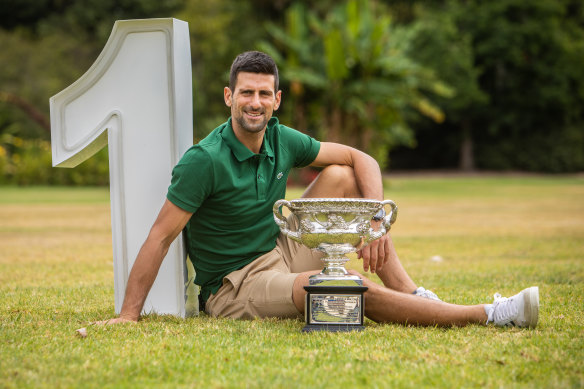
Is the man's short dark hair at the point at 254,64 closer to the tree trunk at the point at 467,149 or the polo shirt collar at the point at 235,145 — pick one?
the polo shirt collar at the point at 235,145

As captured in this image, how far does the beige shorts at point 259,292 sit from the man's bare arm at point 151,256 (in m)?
0.43

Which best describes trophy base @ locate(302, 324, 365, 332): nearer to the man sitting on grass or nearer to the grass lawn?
the grass lawn

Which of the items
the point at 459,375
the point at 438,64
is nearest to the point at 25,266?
the point at 459,375

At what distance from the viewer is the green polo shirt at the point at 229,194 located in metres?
3.51

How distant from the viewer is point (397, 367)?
274 centimetres

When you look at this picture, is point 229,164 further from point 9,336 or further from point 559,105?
point 559,105

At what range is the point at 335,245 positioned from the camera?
343cm

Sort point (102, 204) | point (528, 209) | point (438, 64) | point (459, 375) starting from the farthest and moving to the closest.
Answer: point (438, 64) → point (102, 204) → point (528, 209) → point (459, 375)

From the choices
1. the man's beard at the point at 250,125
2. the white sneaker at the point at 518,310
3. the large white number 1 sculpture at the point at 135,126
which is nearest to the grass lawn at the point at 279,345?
the white sneaker at the point at 518,310

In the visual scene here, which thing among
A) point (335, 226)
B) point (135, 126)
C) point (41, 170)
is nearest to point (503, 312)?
point (335, 226)

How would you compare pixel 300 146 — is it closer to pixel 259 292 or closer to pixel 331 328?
pixel 259 292

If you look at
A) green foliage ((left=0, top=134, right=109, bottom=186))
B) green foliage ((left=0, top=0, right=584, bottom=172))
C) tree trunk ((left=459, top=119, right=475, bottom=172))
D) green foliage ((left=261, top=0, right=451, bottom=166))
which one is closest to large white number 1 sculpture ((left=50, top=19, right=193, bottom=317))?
green foliage ((left=261, top=0, right=451, bottom=166))

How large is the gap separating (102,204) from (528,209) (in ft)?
30.4

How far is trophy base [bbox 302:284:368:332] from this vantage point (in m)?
3.34
